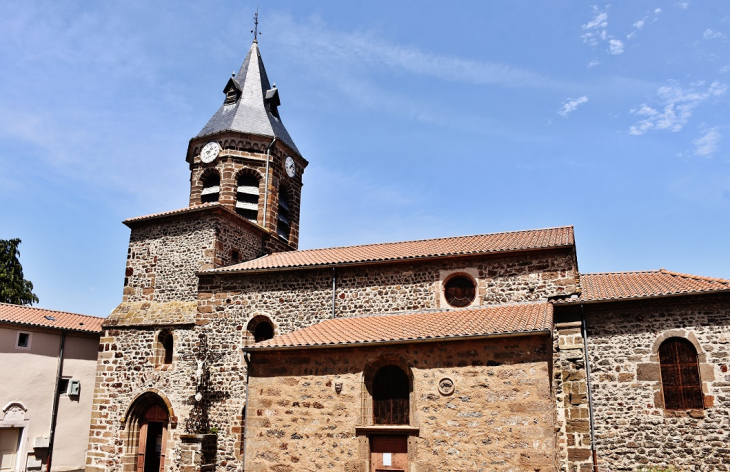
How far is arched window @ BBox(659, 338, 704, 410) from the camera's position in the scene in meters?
12.0

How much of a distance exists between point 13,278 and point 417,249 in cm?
2492

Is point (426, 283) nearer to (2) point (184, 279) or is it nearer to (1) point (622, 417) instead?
(1) point (622, 417)

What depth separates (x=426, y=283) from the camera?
14773 millimetres

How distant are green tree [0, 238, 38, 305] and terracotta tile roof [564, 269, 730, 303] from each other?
28.3 metres

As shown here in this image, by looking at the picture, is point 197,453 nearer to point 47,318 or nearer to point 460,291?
point 460,291

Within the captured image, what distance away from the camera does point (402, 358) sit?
12.1 m

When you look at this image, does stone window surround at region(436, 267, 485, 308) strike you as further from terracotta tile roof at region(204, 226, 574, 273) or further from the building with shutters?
the building with shutters

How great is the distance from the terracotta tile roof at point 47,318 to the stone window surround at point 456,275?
12458 millimetres

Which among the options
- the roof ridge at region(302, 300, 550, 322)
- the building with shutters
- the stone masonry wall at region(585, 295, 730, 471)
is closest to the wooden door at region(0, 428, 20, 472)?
the building with shutters

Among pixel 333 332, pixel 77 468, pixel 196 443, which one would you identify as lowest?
pixel 77 468

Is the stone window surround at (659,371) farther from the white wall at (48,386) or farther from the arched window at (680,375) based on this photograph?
the white wall at (48,386)

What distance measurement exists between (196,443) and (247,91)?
13052 mm

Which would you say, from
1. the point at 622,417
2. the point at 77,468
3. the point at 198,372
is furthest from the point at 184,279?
the point at 622,417

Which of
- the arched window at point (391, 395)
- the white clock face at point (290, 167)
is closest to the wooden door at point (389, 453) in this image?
the arched window at point (391, 395)
